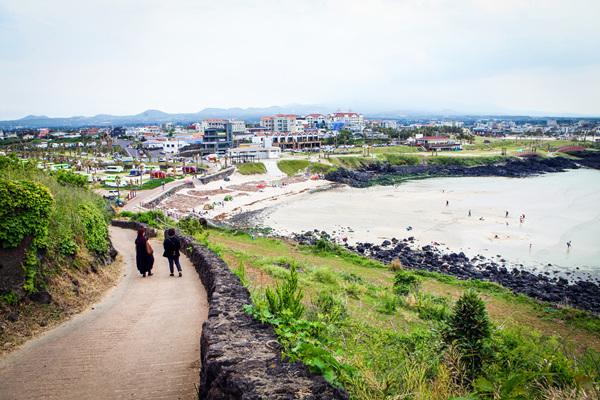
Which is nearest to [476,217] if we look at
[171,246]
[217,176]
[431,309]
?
[431,309]

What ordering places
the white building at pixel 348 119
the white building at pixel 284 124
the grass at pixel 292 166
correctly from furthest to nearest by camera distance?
the white building at pixel 348 119
the white building at pixel 284 124
the grass at pixel 292 166

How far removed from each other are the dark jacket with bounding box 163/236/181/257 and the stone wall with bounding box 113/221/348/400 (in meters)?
4.99

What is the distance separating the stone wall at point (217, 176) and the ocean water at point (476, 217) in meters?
15.3

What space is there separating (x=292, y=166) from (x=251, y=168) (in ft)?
28.0

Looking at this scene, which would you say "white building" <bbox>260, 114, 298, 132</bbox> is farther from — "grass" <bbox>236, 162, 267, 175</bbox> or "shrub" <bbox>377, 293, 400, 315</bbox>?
"shrub" <bbox>377, 293, 400, 315</bbox>

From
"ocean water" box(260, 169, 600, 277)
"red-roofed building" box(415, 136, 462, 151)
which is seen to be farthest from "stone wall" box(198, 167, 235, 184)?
"red-roofed building" box(415, 136, 462, 151)

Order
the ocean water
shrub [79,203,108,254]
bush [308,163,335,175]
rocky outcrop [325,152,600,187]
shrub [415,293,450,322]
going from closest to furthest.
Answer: shrub [79,203,108,254] → shrub [415,293,450,322] → the ocean water → rocky outcrop [325,152,600,187] → bush [308,163,335,175]

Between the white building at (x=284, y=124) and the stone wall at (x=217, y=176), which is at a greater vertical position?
the white building at (x=284, y=124)

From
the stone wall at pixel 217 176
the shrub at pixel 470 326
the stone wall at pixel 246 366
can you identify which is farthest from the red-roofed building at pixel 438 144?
the stone wall at pixel 246 366

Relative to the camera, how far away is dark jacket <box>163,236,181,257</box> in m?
10.6

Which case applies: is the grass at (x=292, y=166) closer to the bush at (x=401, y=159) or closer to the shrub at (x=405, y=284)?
the bush at (x=401, y=159)

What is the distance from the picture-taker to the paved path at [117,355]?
4.83 m

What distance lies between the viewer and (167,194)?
47.8 metres

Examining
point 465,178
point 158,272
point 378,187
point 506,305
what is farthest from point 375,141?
point 158,272
